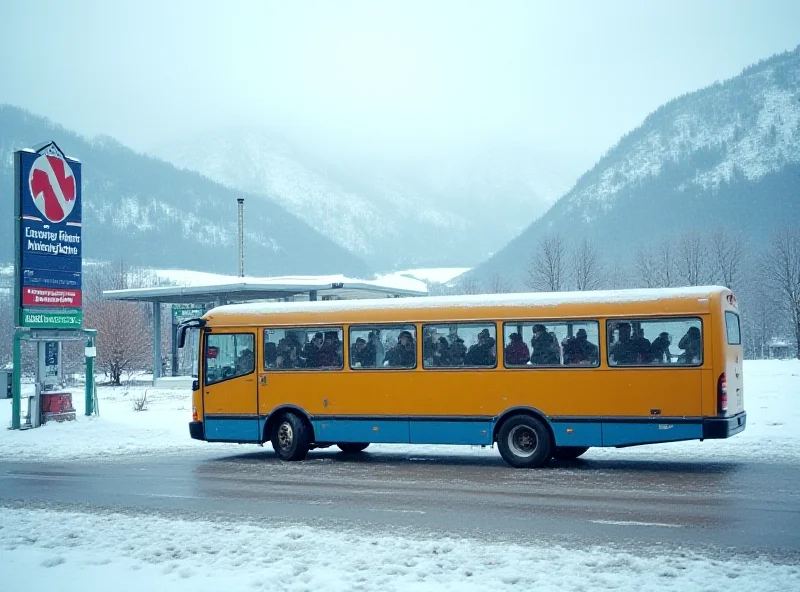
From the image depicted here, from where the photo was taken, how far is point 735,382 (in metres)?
14.4

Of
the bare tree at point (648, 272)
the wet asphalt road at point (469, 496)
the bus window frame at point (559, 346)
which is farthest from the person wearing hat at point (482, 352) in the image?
the bare tree at point (648, 272)

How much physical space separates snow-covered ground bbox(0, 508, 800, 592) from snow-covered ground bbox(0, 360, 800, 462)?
25.3ft

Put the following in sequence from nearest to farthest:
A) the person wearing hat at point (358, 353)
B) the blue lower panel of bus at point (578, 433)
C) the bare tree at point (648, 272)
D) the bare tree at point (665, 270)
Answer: the blue lower panel of bus at point (578, 433)
the person wearing hat at point (358, 353)
the bare tree at point (665, 270)
the bare tree at point (648, 272)

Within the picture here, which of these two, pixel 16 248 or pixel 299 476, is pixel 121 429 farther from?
pixel 299 476

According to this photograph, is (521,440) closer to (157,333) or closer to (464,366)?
(464,366)

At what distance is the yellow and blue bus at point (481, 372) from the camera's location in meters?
14.1

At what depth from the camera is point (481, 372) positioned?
15281 mm

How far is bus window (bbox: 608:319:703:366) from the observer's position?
14.0 m

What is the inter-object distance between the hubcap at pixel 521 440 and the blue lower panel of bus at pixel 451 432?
14.0 inches

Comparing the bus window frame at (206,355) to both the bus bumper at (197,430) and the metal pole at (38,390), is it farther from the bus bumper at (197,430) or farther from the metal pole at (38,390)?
the metal pole at (38,390)

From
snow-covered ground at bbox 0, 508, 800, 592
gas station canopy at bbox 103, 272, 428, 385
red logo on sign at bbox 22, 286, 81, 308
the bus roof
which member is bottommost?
snow-covered ground at bbox 0, 508, 800, 592

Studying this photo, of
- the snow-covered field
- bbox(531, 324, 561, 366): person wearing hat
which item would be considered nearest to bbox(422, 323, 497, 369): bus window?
bbox(531, 324, 561, 366): person wearing hat

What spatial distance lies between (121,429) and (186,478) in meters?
8.80

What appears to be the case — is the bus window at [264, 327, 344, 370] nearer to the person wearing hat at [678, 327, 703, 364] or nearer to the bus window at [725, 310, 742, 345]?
the person wearing hat at [678, 327, 703, 364]
